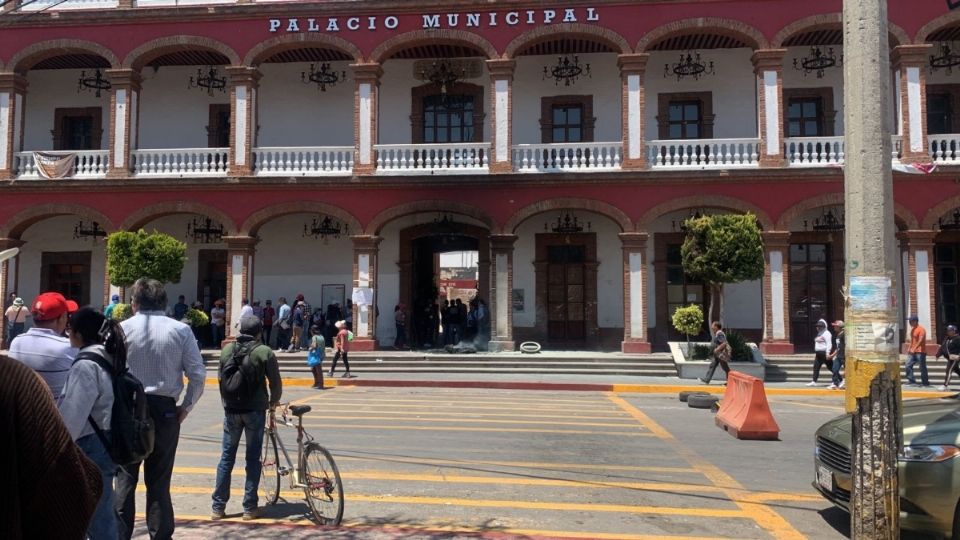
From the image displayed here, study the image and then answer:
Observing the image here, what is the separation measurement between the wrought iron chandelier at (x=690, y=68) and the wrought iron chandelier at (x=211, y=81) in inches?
569

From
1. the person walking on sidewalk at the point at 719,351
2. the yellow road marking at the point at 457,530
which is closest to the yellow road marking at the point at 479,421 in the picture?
the yellow road marking at the point at 457,530

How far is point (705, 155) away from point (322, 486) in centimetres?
1754

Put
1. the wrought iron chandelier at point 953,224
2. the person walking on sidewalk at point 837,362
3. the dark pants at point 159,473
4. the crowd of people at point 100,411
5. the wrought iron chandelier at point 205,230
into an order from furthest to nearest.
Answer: the wrought iron chandelier at point 205,230 → the wrought iron chandelier at point 953,224 → the person walking on sidewalk at point 837,362 → the dark pants at point 159,473 → the crowd of people at point 100,411

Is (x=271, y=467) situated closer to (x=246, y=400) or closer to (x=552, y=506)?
(x=246, y=400)

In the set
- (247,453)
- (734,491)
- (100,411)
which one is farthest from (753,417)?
(100,411)

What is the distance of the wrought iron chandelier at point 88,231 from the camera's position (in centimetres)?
2162

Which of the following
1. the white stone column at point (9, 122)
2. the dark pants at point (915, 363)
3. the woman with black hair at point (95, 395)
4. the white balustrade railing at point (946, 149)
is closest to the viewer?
the woman with black hair at point (95, 395)

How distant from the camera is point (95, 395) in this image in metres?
3.75

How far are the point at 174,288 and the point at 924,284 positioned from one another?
2267 centimetres

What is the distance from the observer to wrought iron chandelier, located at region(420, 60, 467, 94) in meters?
21.8

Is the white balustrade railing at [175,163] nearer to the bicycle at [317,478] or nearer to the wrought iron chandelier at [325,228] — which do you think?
the wrought iron chandelier at [325,228]

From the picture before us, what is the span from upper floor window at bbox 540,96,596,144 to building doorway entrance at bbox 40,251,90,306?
617 inches

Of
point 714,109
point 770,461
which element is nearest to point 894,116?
point 714,109

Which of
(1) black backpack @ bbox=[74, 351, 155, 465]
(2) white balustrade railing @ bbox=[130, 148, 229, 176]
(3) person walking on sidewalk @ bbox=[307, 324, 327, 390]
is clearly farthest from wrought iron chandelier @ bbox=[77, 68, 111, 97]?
(1) black backpack @ bbox=[74, 351, 155, 465]
